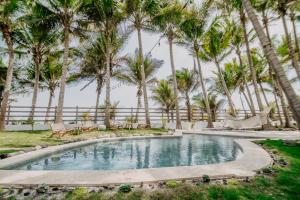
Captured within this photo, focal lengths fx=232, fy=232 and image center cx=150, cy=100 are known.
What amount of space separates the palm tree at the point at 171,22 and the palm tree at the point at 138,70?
3.65 m

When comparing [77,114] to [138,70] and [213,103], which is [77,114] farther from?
[213,103]

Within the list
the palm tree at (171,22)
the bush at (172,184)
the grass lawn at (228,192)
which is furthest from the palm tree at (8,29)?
the bush at (172,184)

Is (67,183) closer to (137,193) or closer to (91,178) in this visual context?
(91,178)

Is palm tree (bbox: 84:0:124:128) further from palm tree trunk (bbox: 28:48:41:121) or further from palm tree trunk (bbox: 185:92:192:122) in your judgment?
palm tree trunk (bbox: 185:92:192:122)

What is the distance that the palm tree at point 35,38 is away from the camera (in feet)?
47.7

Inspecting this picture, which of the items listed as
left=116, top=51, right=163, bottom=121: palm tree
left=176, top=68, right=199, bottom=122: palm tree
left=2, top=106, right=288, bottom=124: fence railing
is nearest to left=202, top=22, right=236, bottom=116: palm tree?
left=116, top=51, right=163, bottom=121: palm tree

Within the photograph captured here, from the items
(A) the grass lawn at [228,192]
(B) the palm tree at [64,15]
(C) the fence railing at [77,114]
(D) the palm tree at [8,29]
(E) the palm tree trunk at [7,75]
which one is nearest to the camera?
(A) the grass lawn at [228,192]

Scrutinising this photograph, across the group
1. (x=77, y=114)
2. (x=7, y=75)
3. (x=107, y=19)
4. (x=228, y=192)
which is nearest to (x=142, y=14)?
(x=107, y=19)

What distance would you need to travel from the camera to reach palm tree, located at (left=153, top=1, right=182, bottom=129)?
53.9ft

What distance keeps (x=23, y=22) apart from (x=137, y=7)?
756 centimetres

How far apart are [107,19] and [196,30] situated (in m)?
7.08

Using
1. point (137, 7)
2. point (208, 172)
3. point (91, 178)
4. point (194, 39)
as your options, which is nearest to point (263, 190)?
point (208, 172)

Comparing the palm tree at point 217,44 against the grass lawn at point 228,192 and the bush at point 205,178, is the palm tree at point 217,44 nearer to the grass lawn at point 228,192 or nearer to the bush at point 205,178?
the grass lawn at point 228,192

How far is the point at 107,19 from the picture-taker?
16047 mm
